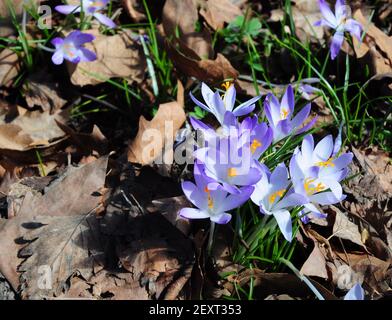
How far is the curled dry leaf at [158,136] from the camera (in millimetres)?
2297

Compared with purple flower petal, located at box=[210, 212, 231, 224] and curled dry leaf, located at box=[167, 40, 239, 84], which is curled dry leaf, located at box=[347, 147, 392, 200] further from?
purple flower petal, located at box=[210, 212, 231, 224]

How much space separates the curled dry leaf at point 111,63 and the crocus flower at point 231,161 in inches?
47.0

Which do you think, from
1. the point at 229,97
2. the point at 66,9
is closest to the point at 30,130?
the point at 66,9

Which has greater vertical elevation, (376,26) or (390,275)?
(376,26)

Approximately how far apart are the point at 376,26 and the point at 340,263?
165 cm

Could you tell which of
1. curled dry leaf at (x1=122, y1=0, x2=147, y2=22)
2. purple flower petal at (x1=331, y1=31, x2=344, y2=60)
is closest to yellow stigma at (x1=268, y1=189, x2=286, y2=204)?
purple flower petal at (x1=331, y1=31, x2=344, y2=60)

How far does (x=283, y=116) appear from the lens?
1.88 meters

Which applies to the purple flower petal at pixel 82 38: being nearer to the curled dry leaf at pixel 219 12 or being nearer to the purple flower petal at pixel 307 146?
the curled dry leaf at pixel 219 12

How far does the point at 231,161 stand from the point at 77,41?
139cm

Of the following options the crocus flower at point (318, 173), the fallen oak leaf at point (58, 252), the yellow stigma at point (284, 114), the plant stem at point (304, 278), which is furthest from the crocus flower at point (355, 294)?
the fallen oak leaf at point (58, 252)

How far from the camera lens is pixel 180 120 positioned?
2461 mm
